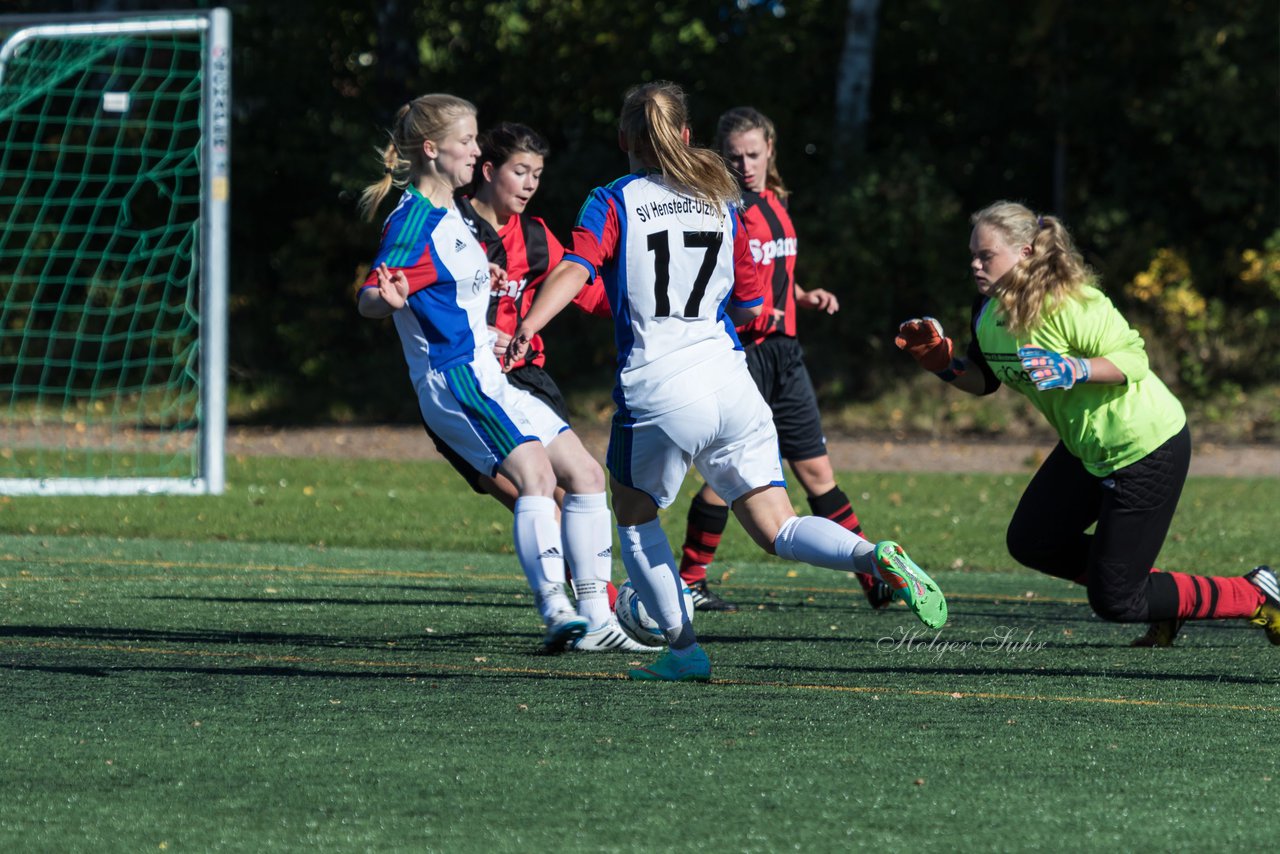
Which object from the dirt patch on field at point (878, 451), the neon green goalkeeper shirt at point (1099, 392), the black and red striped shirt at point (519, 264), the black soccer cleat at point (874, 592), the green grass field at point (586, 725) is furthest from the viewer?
the dirt patch on field at point (878, 451)

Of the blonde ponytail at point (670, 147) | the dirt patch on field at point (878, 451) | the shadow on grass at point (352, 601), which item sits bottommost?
the dirt patch on field at point (878, 451)

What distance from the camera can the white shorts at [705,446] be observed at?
5047mm

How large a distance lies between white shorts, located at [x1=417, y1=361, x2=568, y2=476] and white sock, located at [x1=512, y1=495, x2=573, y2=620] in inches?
7.7

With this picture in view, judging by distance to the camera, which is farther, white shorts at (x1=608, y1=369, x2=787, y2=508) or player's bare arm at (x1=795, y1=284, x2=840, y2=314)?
player's bare arm at (x1=795, y1=284, x2=840, y2=314)

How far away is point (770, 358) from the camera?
7.77m

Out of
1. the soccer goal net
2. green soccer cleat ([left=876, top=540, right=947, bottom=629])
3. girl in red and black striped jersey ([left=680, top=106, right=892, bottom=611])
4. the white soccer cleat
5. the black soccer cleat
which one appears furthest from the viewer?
the soccer goal net

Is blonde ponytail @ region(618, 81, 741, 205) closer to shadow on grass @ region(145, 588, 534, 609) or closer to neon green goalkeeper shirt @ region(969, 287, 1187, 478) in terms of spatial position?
neon green goalkeeper shirt @ region(969, 287, 1187, 478)

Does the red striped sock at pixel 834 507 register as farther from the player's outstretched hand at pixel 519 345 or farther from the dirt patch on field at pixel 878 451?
the dirt patch on field at pixel 878 451

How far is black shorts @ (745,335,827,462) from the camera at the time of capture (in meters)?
7.76

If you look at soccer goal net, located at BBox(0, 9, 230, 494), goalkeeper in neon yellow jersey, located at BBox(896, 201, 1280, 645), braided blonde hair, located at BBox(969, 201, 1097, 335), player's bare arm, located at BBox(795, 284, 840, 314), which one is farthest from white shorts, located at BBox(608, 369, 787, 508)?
soccer goal net, located at BBox(0, 9, 230, 494)

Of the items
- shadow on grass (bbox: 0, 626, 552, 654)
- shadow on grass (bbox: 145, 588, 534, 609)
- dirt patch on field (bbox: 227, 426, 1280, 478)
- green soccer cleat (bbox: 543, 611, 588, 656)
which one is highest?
green soccer cleat (bbox: 543, 611, 588, 656)

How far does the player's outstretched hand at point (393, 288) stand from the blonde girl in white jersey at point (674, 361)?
0.47 meters

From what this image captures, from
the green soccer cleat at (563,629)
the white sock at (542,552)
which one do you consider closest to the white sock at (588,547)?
the white sock at (542,552)

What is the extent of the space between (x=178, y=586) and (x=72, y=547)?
6.69 feet
